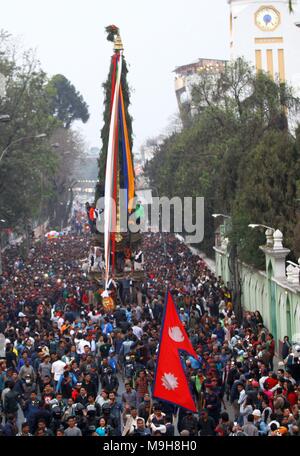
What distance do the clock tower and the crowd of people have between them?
4896 centimetres

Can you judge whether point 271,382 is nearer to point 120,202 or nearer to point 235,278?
point 235,278

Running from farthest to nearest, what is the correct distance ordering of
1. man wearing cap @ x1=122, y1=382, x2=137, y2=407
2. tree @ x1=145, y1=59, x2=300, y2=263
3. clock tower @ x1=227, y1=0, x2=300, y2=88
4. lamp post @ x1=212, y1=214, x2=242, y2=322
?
clock tower @ x1=227, y1=0, x2=300, y2=88 → lamp post @ x1=212, y1=214, x2=242, y2=322 → tree @ x1=145, y1=59, x2=300, y2=263 → man wearing cap @ x1=122, y1=382, x2=137, y2=407

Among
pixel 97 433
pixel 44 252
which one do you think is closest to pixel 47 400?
pixel 97 433

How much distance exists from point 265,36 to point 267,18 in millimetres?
2095

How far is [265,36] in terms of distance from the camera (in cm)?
8244

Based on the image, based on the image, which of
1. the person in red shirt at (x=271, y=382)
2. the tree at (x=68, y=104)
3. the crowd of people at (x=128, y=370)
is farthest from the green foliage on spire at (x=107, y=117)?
the tree at (x=68, y=104)

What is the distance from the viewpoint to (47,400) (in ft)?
52.5

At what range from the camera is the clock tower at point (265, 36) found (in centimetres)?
8169

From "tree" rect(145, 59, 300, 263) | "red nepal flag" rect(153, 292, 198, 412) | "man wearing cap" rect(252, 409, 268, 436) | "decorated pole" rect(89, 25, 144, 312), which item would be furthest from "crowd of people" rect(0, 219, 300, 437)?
"decorated pole" rect(89, 25, 144, 312)

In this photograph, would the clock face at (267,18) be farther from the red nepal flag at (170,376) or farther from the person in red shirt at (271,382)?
the red nepal flag at (170,376)

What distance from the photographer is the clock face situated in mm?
82875

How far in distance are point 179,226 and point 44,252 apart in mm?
7549

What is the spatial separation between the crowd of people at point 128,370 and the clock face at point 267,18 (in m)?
50.8

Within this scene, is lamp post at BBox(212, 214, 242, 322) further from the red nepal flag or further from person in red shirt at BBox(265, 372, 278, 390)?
the red nepal flag
